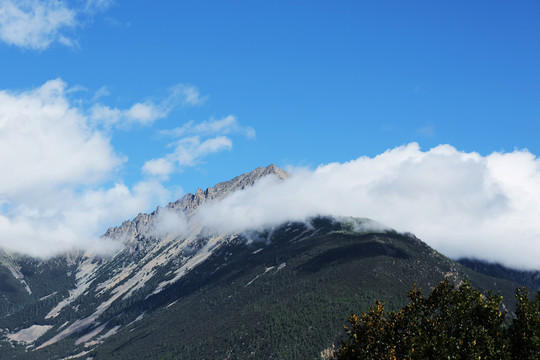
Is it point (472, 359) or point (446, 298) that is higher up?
point (446, 298)

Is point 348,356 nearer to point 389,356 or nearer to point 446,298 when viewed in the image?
point 389,356

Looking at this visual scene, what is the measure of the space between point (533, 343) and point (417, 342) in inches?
613

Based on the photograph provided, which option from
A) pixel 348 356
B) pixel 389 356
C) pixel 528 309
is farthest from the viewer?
pixel 348 356

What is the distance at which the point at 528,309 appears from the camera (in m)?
64.3

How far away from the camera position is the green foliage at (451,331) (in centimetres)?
5972

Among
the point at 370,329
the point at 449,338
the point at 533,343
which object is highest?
the point at 370,329

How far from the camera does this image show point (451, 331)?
66625 mm

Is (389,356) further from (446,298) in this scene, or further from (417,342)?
(446,298)

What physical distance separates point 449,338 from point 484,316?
7162mm

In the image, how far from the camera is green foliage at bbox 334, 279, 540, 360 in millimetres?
59719

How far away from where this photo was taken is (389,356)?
58.9 m

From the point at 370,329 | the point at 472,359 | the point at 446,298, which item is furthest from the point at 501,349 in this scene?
the point at 370,329

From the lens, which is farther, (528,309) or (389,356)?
(528,309)

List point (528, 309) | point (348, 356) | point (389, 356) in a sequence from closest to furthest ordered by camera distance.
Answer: point (389, 356) → point (528, 309) → point (348, 356)
